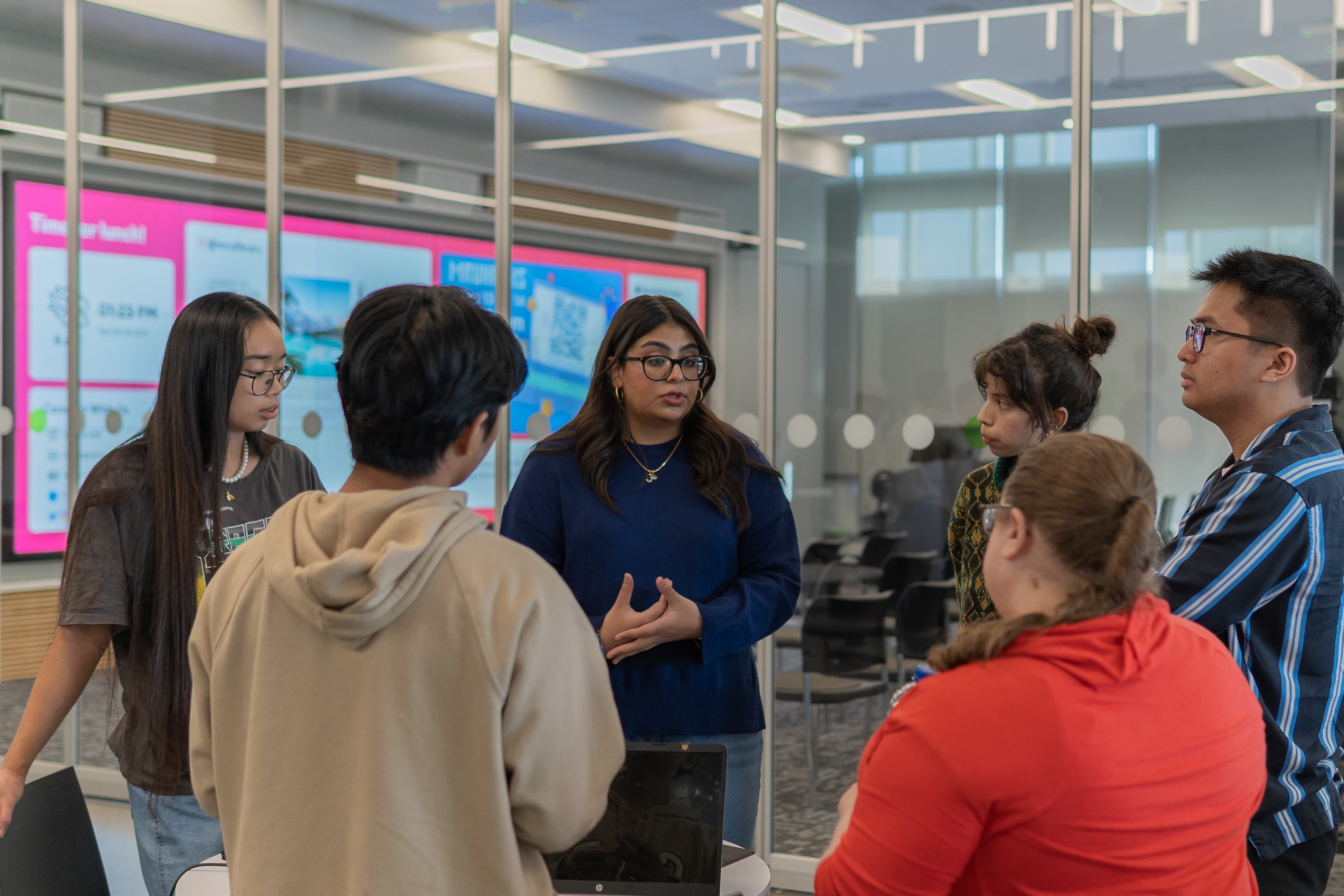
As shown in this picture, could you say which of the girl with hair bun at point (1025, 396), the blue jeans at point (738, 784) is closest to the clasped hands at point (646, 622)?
the blue jeans at point (738, 784)

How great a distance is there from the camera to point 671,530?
2.39 m

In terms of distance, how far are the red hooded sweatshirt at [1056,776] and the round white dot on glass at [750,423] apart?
2.57m

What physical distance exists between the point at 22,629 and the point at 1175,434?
456 centimetres

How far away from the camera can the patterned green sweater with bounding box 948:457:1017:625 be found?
2.22 metres

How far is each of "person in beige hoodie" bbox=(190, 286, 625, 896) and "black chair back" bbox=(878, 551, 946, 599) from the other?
2.46 meters

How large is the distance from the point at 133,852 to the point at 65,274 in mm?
2307

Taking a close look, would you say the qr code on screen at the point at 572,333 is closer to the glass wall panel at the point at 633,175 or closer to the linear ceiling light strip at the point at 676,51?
the glass wall panel at the point at 633,175

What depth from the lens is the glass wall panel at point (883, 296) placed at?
11.6ft

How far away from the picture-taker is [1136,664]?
121 cm

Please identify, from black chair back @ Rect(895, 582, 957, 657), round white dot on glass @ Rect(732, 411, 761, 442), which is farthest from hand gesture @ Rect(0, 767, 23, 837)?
black chair back @ Rect(895, 582, 957, 657)

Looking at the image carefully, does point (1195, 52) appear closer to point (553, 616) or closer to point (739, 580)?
point (739, 580)

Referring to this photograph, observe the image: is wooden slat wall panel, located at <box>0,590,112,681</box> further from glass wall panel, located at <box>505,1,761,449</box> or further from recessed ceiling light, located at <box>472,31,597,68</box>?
recessed ceiling light, located at <box>472,31,597,68</box>

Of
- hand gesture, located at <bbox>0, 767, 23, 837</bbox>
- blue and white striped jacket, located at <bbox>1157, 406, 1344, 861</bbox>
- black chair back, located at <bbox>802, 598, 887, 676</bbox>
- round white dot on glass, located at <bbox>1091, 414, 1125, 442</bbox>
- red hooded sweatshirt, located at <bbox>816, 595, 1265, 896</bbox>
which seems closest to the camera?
red hooded sweatshirt, located at <bbox>816, 595, 1265, 896</bbox>

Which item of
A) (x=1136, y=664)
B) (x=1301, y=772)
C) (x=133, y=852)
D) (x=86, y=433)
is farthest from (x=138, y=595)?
(x=86, y=433)
